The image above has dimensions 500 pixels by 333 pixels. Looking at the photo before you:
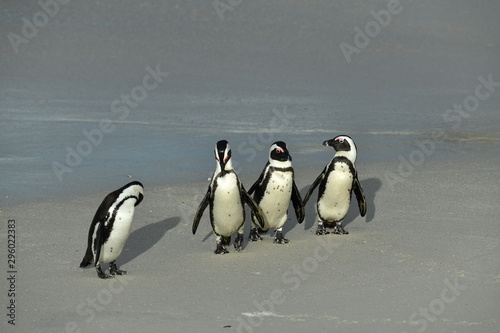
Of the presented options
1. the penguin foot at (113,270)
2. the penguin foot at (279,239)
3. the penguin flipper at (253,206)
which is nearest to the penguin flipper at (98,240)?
the penguin foot at (113,270)

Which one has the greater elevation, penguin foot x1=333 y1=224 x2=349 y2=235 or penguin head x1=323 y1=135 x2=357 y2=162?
penguin head x1=323 y1=135 x2=357 y2=162

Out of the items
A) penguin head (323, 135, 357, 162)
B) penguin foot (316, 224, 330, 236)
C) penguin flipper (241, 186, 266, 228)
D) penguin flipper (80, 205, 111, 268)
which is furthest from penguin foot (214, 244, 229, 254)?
penguin head (323, 135, 357, 162)

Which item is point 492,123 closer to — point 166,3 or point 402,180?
point 402,180

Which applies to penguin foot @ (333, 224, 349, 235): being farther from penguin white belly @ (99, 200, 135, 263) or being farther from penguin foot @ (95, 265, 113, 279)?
→ penguin foot @ (95, 265, 113, 279)

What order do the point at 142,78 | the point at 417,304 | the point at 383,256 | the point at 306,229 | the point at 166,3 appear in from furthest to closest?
the point at 166,3 < the point at 142,78 < the point at 306,229 < the point at 383,256 < the point at 417,304

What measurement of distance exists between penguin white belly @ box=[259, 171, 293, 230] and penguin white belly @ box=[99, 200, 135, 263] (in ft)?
3.52

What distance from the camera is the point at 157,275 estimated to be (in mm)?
5012

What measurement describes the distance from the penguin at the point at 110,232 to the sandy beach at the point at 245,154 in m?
0.11

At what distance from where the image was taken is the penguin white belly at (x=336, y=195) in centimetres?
590

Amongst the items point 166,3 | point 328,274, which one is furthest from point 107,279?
point 166,3

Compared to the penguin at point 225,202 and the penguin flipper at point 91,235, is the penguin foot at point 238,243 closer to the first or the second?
the penguin at point 225,202

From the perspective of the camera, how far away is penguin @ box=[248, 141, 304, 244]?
5707 mm

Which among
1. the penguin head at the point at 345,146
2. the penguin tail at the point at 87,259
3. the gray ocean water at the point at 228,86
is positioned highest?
the gray ocean water at the point at 228,86

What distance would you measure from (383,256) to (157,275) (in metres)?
1.38
